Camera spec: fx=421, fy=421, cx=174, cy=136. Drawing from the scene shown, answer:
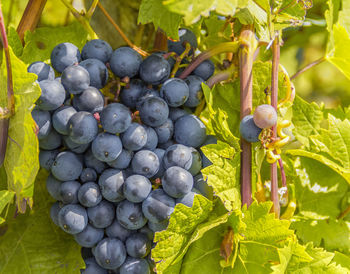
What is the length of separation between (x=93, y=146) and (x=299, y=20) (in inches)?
19.0

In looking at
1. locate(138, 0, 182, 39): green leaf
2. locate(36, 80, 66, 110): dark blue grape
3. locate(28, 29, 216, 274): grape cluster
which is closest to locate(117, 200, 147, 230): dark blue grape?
locate(28, 29, 216, 274): grape cluster

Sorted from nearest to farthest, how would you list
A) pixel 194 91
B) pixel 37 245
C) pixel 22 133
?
1. pixel 22 133
2. pixel 194 91
3. pixel 37 245

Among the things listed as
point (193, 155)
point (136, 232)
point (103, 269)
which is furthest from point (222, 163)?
point (103, 269)

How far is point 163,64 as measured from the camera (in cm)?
80

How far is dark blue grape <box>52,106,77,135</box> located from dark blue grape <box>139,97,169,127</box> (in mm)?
127

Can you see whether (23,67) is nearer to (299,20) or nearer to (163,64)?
(163,64)

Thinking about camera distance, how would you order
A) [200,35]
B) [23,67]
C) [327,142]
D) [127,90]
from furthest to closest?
[200,35], [327,142], [127,90], [23,67]

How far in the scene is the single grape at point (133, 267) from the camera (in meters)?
0.79

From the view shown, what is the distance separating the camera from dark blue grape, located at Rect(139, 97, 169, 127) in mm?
755

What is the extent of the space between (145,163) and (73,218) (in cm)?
17

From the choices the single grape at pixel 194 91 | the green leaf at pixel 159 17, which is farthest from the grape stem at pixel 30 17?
the single grape at pixel 194 91

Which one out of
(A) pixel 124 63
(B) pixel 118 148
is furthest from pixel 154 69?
(B) pixel 118 148

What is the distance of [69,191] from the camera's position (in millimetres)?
778

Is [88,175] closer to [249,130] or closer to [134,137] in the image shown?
[134,137]
